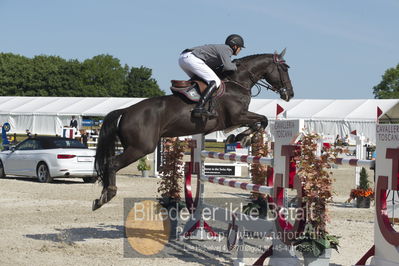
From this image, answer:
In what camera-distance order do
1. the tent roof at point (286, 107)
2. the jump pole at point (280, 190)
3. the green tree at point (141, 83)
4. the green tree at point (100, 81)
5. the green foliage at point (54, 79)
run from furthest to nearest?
the green tree at point (141, 83) → the green tree at point (100, 81) → the green foliage at point (54, 79) → the tent roof at point (286, 107) → the jump pole at point (280, 190)

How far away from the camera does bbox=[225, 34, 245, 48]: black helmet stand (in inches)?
322

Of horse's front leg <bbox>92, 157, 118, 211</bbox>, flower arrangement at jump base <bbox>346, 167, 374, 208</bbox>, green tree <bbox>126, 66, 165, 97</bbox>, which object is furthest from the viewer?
green tree <bbox>126, 66, 165, 97</bbox>

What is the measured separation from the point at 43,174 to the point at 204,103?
9.99m

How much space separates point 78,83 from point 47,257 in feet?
279

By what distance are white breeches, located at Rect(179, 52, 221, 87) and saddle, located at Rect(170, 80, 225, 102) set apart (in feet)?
0.32

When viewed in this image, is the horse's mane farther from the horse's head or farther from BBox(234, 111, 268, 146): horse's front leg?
BBox(234, 111, 268, 146): horse's front leg

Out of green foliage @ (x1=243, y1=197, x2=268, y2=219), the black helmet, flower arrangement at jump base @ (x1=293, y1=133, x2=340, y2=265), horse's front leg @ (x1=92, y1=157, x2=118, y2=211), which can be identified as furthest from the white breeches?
flower arrangement at jump base @ (x1=293, y1=133, x2=340, y2=265)

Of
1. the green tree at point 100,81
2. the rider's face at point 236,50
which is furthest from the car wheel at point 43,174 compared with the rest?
the green tree at point 100,81

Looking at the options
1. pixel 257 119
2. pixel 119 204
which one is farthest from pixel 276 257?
pixel 119 204

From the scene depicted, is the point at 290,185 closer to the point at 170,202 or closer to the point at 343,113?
the point at 170,202

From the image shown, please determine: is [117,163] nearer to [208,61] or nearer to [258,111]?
[208,61]

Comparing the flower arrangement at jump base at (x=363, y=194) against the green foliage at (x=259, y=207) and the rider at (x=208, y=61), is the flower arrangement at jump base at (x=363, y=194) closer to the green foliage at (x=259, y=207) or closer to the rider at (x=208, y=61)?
the green foliage at (x=259, y=207)

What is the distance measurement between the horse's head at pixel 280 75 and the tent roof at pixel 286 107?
23239 mm

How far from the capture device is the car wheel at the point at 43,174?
1653 cm
